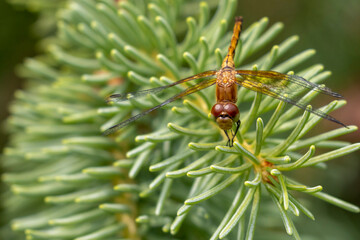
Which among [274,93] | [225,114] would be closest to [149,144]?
[225,114]

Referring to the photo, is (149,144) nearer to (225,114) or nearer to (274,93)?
(225,114)

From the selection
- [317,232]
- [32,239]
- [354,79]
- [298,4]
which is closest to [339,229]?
[317,232]

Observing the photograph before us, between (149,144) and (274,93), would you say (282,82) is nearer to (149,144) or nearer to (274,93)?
(274,93)
